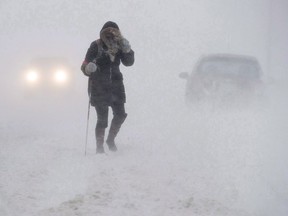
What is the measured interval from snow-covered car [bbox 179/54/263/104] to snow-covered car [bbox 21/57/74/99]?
201 inches

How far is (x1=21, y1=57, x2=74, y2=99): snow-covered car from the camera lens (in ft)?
48.9

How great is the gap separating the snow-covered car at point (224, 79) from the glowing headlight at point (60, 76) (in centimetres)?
513

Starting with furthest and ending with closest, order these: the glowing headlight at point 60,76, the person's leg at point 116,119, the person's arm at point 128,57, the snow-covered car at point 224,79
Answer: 1. the glowing headlight at point 60,76
2. the snow-covered car at point 224,79
3. the person's leg at point 116,119
4. the person's arm at point 128,57

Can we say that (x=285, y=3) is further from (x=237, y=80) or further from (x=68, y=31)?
(x=237, y=80)

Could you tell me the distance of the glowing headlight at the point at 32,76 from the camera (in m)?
14.9

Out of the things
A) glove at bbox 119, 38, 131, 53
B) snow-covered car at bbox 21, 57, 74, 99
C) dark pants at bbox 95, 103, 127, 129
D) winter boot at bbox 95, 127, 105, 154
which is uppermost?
glove at bbox 119, 38, 131, 53

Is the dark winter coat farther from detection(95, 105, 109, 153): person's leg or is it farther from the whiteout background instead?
the whiteout background

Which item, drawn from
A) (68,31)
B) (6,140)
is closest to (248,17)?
(68,31)

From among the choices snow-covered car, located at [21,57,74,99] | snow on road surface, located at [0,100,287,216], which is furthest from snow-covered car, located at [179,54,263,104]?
snow-covered car, located at [21,57,74,99]

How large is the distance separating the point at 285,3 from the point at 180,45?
16.3 m

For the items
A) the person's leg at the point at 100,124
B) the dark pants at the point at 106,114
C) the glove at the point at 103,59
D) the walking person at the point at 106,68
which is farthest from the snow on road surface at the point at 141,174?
the glove at the point at 103,59

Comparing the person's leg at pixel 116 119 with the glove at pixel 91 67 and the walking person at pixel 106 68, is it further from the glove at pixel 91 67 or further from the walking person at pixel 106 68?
the glove at pixel 91 67

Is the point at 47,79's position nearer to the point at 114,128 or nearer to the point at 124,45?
the point at 114,128

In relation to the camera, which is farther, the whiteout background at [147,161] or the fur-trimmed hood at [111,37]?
the fur-trimmed hood at [111,37]
